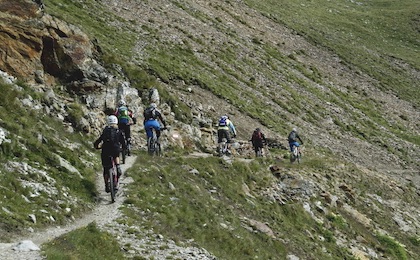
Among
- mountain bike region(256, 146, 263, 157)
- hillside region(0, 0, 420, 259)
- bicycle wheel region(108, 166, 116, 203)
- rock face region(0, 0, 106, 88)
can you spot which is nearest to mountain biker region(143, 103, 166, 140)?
hillside region(0, 0, 420, 259)

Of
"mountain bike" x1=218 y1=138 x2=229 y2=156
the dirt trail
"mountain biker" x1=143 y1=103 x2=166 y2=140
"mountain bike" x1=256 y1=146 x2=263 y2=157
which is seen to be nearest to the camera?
the dirt trail

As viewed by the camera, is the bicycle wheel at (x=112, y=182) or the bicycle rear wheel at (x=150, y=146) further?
the bicycle rear wheel at (x=150, y=146)

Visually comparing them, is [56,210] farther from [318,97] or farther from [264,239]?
[318,97]

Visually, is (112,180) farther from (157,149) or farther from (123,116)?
(157,149)

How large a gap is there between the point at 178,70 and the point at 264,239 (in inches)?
853

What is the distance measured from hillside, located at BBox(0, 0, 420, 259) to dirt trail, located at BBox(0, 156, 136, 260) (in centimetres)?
27

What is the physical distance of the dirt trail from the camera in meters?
9.52

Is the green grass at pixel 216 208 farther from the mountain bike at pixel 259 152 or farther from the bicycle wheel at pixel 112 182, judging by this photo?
the mountain bike at pixel 259 152

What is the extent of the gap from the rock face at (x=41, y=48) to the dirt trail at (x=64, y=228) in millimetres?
7467

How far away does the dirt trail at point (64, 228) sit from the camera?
9.52m

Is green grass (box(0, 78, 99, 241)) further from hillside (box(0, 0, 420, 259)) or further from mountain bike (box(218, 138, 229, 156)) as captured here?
mountain bike (box(218, 138, 229, 156))

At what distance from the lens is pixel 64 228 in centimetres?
1226

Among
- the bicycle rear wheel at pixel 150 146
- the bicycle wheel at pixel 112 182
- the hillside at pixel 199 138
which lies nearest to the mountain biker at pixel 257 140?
the hillside at pixel 199 138

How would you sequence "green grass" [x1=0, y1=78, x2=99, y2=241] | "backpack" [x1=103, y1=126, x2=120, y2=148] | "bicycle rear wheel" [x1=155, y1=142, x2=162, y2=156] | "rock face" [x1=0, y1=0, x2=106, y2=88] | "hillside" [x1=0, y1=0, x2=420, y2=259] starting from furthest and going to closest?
"bicycle rear wheel" [x1=155, y1=142, x2=162, y2=156], "rock face" [x1=0, y1=0, x2=106, y2=88], "backpack" [x1=103, y1=126, x2=120, y2=148], "hillside" [x1=0, y1=0, x2=420, y2=259], "green grass" [x1=0, y1=78, x2=99, y2=241]
